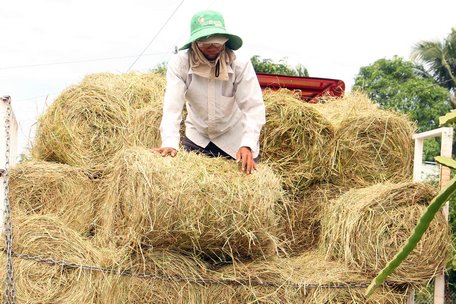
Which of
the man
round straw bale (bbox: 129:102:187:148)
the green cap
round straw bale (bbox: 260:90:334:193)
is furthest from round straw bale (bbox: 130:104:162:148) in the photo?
the green cap

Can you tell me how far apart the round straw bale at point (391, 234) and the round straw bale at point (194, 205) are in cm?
49

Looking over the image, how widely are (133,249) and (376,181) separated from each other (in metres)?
1.68

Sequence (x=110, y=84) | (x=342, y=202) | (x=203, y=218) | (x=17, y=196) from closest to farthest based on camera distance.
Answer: (x=203, y=218)
(x=342, y=202)
(x=17, y=196)
(x=110, y=84)

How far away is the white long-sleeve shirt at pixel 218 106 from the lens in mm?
3309

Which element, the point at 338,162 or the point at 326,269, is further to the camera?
the point at 338,162

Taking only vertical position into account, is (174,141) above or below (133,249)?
above

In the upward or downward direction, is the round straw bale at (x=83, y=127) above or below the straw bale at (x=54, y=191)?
above

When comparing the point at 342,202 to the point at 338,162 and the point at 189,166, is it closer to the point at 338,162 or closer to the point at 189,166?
the point at 338,162

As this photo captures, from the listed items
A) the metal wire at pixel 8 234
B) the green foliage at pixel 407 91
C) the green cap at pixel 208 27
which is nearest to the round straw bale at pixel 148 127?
the green cap at pixel 208 27

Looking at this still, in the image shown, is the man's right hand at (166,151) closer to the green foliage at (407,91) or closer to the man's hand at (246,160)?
the man's hand at (246,160)

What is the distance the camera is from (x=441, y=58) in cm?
2172

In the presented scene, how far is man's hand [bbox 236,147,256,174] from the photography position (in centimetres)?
298

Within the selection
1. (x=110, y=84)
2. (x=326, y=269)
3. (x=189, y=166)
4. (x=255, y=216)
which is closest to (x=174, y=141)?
(x=189, y=166)

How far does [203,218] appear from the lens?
266 centimetres
